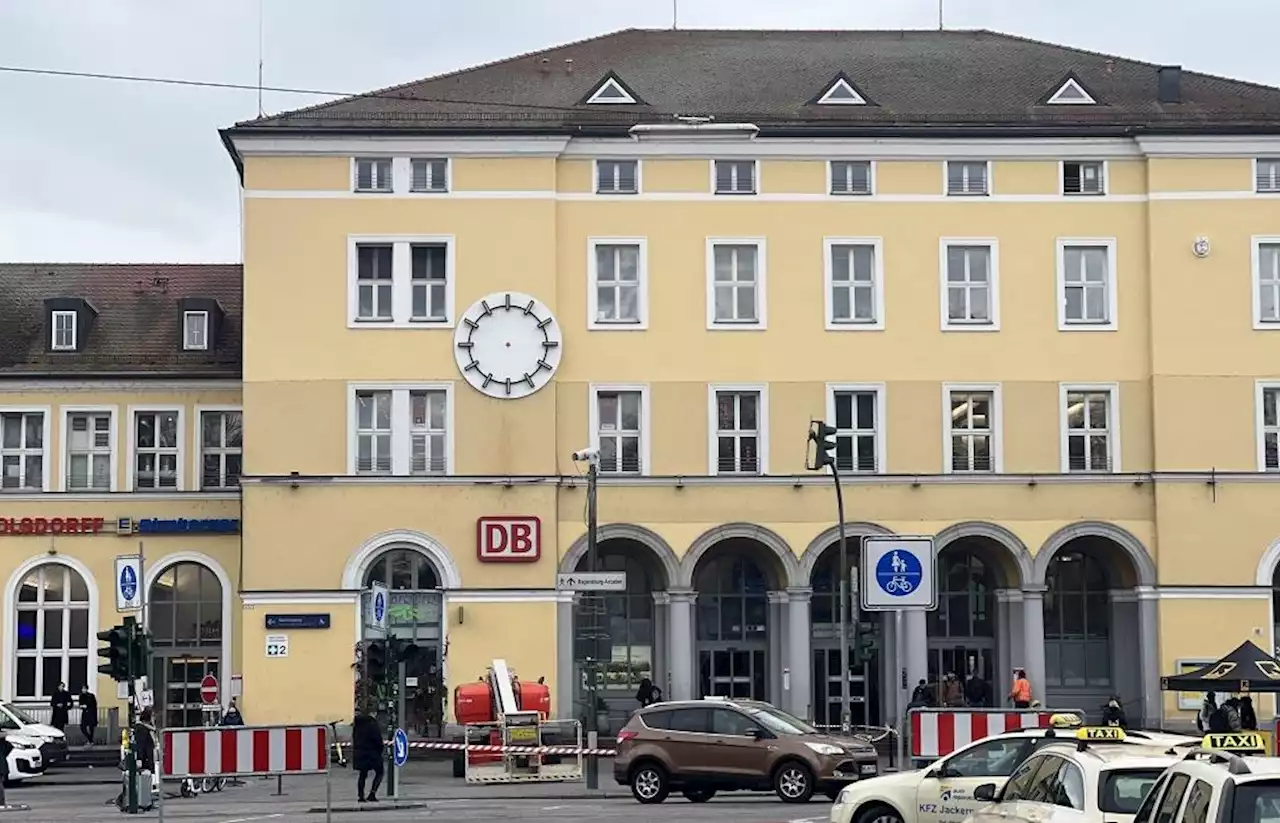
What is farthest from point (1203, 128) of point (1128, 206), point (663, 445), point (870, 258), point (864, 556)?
point (864, 556)

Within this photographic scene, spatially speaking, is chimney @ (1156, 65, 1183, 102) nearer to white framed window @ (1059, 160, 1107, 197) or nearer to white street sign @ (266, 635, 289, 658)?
white framed window @ (1059, 160, 1107, 197)

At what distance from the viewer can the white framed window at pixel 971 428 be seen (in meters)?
48.5

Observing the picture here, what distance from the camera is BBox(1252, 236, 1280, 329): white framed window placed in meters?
48.5

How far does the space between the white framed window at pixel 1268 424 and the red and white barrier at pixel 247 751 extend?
2691 centimetres

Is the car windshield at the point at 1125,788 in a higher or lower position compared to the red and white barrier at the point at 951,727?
higher

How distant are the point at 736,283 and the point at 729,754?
59.5ft

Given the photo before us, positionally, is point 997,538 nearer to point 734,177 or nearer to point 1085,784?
point 734,177

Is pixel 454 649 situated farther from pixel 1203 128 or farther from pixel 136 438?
pixel 1203 128

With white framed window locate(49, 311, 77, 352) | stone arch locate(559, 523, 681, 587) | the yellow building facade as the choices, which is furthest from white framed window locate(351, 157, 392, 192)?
white framed window locate(49, 311, 77, 352)

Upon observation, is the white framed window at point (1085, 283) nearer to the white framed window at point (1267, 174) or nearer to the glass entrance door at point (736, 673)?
the white framed window at point (1267, 174)

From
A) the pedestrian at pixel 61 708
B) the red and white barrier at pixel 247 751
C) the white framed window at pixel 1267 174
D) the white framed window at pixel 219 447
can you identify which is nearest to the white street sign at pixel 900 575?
the red and white barrier at pixel 247 751

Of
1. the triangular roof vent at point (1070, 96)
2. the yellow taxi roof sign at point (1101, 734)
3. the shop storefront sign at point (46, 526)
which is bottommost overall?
the yellow taxi roof sign at point (1101, 734)

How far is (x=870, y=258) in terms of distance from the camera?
161 feet

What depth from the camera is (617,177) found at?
48.9m
